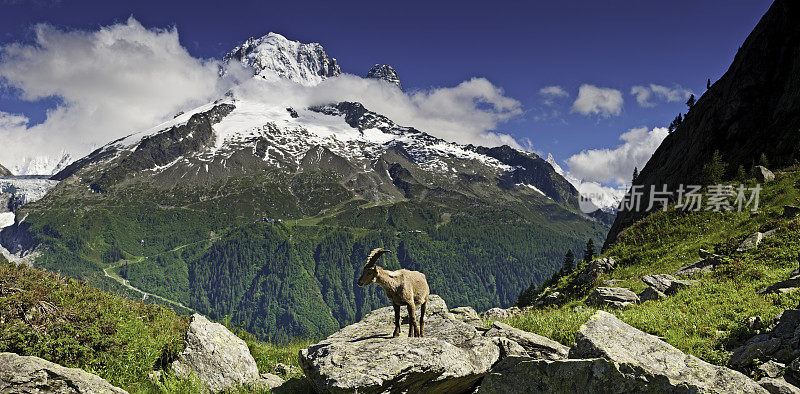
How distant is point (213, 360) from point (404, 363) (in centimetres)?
606

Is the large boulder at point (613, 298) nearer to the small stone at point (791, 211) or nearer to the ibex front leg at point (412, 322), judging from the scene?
the ibex front leg at point (412, 322)

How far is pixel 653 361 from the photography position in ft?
24.6

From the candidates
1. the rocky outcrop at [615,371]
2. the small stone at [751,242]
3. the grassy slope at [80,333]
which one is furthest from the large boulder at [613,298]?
the grassy slope at [80,333]

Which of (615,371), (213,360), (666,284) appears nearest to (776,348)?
(615,371)

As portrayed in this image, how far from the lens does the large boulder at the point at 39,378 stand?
24.1 feet

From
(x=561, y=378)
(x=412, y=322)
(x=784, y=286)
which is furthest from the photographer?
(x=784, y=286)

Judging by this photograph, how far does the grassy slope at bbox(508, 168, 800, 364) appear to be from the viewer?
11688 millimetres

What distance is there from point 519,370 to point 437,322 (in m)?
5.04

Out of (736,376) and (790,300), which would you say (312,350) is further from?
(790,300)

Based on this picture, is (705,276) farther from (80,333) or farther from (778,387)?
(80,333)

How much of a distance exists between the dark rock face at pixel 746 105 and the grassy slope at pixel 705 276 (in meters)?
18.0

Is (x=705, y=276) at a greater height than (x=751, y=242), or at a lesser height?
lesser

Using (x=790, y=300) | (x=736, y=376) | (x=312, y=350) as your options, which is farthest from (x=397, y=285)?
(x=790, y=300)

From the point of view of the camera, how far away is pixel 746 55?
191 feet
